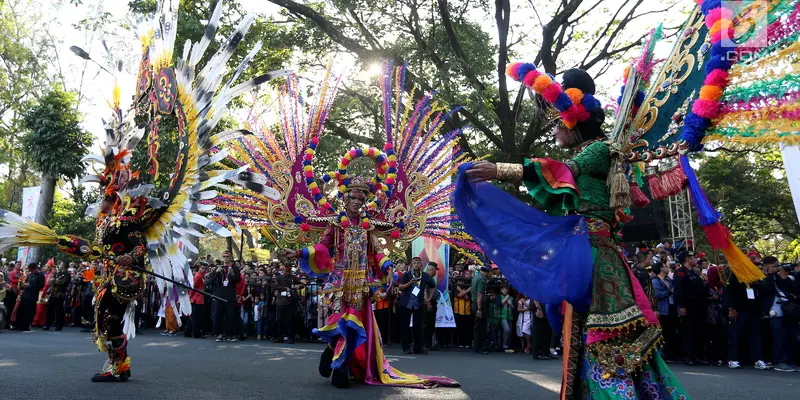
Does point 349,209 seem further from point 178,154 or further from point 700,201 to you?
point 700,201

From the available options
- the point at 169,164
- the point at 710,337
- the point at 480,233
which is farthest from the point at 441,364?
the point at 169,164

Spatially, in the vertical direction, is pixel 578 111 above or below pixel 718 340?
above

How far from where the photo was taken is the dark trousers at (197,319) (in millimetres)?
14180

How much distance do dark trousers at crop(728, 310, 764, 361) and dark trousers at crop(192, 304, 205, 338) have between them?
10.4m

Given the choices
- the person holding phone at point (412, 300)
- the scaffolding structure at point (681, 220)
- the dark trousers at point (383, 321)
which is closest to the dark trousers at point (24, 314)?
the dark trousers at point (383, 321)

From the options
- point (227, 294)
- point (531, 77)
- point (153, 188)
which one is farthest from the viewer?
point (227, 294)

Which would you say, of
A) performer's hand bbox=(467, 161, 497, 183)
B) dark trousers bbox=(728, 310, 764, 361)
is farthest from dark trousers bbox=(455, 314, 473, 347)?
performer's hand bbox=(467, 161, 497, 183)

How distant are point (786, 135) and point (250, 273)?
13037mm

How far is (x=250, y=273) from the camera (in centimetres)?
1477

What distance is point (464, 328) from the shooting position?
1311 cm

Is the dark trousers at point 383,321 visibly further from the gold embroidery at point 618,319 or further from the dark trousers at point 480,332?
Answer: the gold embroidery at point 618,319

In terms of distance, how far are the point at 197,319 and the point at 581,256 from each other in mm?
12357

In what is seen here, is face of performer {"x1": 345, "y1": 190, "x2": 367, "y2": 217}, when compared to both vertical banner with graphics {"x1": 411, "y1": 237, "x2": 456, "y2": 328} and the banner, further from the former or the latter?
vertical banner with graphics {"x1": 411, "y1": 237, "x2": 456, "y2": 328}

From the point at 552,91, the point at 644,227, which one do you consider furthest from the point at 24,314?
the point at 644,227
